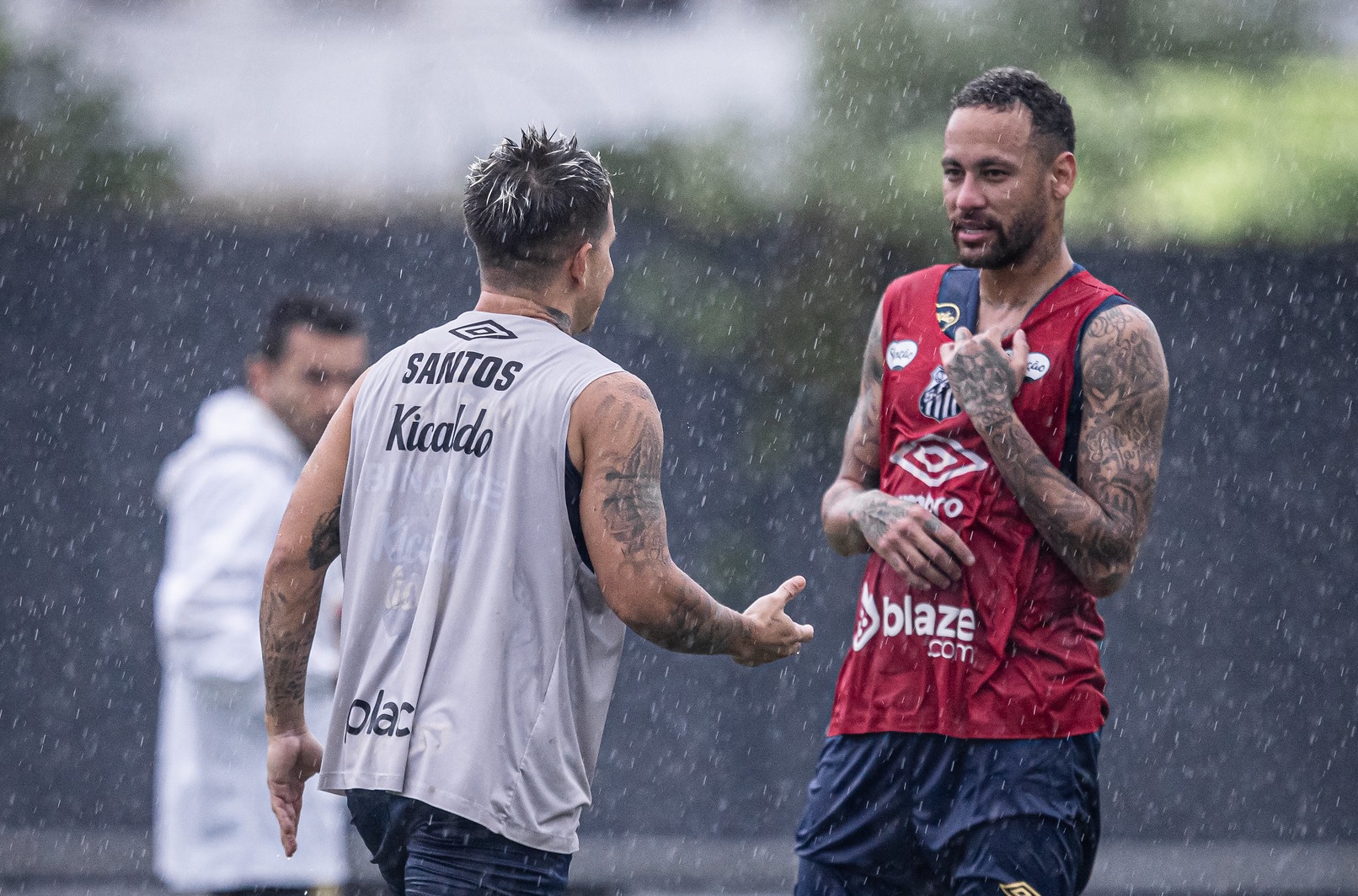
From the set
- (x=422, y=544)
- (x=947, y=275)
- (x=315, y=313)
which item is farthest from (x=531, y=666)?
(x=315, y=313)

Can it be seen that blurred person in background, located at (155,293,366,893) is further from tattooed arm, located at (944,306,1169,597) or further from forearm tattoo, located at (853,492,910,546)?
tattooed arm, located at (944,306,1169,597)

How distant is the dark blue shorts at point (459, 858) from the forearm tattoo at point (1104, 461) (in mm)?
1367

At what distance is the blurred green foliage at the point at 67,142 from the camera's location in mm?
9094

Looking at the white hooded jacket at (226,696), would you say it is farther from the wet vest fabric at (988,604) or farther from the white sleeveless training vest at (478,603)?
the wet vest fabric at (988,604)

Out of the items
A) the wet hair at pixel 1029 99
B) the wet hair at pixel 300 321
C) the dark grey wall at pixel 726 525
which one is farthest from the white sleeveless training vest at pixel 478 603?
the dark grey wall at pixel 726 525

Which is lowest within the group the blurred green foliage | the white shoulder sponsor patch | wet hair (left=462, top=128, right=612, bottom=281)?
the white shoulder sponsor patch

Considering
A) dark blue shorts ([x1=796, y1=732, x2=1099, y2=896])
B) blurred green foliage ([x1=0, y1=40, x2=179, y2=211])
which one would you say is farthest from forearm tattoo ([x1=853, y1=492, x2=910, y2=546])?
blurred green foliage ([x1=0, y1=40, x2=179, y2=211])

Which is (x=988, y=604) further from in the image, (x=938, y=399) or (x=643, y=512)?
(x=643, y=512)

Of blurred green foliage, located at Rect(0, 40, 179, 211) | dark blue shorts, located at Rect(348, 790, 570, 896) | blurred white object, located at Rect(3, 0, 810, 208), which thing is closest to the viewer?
dark blue shorts, located at Rect(348, 790, 570, 896)

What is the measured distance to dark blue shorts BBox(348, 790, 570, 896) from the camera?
9.43 feet

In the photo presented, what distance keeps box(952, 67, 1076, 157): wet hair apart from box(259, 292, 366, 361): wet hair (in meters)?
2.31

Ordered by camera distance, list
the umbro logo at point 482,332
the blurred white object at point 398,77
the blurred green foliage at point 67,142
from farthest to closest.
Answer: the blurred green foliage at point 67,142
the blurred white object at point 398,77
the umbro logo at point 482,332

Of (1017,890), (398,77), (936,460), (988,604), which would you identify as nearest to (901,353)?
(936,460)

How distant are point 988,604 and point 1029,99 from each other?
4.12 ft
